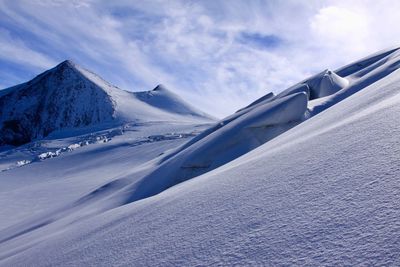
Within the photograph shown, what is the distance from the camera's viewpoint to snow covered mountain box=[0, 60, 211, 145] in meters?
61.1

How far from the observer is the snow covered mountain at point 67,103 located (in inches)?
2404

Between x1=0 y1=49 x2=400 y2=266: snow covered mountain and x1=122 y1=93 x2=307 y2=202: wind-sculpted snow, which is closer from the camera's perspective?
x1=0 y1=49 x2=400 y2=266: snow covered mountain

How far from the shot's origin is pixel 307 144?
4.34 m

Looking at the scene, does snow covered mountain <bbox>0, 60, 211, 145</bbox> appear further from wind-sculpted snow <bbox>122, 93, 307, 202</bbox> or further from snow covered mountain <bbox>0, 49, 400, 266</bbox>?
snow covered mountain <bbox>0, 49, 400, 266</bbox>

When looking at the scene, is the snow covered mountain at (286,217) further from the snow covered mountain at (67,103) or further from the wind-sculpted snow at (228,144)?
the snow covered mountain at (67,103)

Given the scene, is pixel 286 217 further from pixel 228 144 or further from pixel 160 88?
pixel 160 88

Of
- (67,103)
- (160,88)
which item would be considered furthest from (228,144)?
(67,103)

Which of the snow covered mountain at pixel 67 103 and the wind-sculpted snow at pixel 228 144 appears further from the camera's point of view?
the snow covered mountain at pixel 67 103

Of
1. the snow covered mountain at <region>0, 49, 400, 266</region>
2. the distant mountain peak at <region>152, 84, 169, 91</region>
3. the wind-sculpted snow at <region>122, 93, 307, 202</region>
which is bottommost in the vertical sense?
the snow covered mountain at <region>0, 49, 400, 266</region>

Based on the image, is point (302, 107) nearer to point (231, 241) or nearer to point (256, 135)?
point (256, 135)

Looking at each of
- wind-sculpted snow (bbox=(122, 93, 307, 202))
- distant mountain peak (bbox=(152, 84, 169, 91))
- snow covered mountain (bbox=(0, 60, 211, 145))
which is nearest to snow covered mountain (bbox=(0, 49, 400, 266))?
→ wind-sculpted snow (bbox=(122, 93, 307, 202))

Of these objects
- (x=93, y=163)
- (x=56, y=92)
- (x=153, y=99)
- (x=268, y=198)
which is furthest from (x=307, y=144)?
(x=56, y=92)

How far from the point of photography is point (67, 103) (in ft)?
254

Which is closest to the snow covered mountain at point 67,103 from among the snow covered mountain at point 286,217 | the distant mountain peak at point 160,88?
the distant mountain peak at point 160,88
